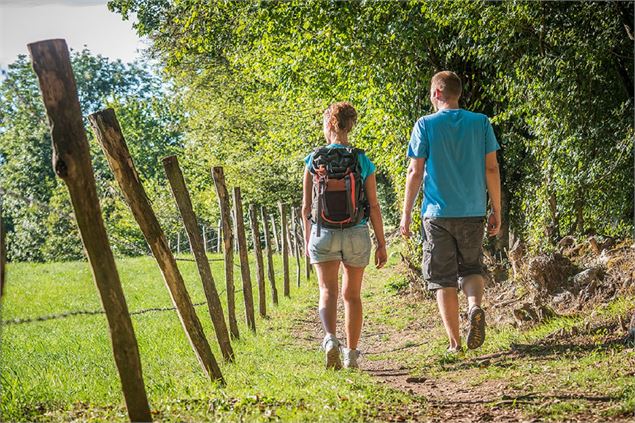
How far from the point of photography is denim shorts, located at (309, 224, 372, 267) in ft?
21.1

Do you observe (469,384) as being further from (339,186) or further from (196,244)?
(196,244)

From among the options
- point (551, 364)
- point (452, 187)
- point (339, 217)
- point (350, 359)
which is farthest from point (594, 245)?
point (339, 217)

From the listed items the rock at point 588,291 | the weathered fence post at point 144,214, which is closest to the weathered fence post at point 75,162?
the weathered fence post at point 144,214

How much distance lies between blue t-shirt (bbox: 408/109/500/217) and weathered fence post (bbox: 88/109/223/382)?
2.36 metres

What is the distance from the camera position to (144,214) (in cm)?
544

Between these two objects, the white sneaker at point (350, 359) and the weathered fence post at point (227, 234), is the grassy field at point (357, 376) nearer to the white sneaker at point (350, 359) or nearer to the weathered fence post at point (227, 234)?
the white sneaker at point (350, 359)

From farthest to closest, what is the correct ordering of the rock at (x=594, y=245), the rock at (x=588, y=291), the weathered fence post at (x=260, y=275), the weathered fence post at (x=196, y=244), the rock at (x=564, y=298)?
the weathered fence post at (x=260, y=275), the rock at (x=594, y=245), the rock at (x=564, y=298), the rock at (x=588, y=291), the weathered fence post at (x=196, y=244)

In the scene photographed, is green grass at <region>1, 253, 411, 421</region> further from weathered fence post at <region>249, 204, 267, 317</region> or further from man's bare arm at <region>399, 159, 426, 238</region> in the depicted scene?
man's bare arm at <region>399, 159, 426, 238</region>

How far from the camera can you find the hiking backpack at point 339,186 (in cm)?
638

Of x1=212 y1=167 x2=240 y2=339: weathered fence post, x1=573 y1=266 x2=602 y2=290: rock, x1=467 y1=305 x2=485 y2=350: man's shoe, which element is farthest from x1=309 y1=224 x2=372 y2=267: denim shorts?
x1=573 y1=266 x2=602 y2=290: rock

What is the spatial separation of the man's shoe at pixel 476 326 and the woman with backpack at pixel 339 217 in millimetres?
877

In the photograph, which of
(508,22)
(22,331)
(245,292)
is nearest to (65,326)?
(22,331)

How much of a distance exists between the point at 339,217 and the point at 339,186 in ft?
0.83

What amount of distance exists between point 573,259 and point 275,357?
152 inches
